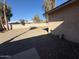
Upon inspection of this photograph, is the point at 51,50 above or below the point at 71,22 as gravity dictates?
below

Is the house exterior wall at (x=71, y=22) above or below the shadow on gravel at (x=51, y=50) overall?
above

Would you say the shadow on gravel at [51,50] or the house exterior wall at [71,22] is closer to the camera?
the shadow on gravel at [51,50]

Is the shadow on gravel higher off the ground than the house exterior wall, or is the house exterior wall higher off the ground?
the house exterior wall

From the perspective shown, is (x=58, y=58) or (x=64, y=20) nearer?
(x=58, y=58)

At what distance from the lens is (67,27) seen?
1020cm

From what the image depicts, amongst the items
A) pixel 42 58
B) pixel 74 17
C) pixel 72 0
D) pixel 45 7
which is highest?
pixel 45 7

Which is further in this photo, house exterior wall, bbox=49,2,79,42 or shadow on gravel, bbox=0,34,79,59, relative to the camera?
house exterior wall, bbox=49,2,79,42

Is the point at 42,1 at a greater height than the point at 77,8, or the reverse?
the point at 42,1

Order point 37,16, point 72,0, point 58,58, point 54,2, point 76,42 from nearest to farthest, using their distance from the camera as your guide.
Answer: point 58,58, point 72,0, point 76,42, point 54,2, point 37,16

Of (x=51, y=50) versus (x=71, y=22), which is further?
(x=71, y=22)

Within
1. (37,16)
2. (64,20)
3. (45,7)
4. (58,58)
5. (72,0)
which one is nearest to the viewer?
(58,58)

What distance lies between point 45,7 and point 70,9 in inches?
1035

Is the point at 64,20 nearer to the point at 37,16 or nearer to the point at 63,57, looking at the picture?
the point at 63,57

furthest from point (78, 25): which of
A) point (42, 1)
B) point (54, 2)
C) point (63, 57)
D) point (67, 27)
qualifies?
point (42, 1)
